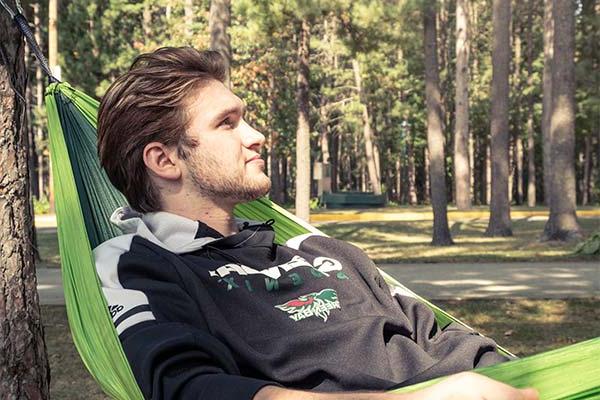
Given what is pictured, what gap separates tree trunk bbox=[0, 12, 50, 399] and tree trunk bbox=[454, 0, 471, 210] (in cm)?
2103

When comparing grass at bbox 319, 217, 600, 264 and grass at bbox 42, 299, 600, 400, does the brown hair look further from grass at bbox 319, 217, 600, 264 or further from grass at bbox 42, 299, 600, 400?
grass at bbox 319, 217, 600, 264

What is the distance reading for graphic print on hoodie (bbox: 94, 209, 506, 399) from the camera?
1.57m

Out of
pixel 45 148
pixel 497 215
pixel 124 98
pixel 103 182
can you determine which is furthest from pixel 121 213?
pixel 45 148

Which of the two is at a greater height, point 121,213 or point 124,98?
point 124,98

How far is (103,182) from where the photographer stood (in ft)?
8.54

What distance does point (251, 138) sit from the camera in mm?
1975

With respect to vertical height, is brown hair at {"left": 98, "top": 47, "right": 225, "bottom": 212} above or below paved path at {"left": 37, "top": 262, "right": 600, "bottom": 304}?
above

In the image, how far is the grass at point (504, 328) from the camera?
5.07 m

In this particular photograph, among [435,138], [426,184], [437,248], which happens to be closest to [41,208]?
[435,138]

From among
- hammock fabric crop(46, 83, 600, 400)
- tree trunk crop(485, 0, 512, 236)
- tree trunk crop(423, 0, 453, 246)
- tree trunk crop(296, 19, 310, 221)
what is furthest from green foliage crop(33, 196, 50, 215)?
hammock fabric crop(46, 83, 600, 400)

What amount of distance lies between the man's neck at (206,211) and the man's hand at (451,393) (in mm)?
651

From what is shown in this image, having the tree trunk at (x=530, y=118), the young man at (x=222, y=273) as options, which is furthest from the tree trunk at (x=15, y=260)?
the tree trunk at (x=530, y=118)

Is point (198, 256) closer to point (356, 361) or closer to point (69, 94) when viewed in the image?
point (356, 361)

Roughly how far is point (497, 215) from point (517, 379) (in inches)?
567
